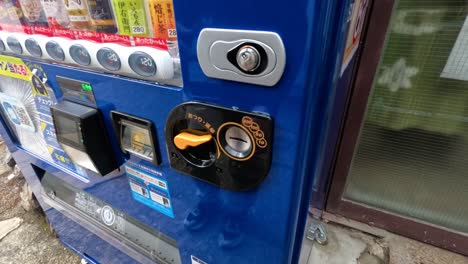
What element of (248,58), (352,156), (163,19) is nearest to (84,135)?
(163,19)

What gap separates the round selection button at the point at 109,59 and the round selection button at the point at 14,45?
0.36 meters

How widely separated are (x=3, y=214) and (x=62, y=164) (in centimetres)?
148

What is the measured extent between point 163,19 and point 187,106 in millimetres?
199

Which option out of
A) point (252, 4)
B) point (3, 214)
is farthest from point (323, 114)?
point (3, 214)

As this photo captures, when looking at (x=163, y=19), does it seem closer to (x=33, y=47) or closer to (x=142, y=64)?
(x=142, y=64)

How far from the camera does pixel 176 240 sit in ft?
2.78

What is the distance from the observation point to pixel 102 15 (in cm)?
64

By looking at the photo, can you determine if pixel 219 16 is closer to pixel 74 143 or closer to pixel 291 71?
pixel 291 71

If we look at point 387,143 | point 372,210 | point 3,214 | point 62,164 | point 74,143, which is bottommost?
point 3,214

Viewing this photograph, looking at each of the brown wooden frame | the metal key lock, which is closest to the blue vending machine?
the metal key lock

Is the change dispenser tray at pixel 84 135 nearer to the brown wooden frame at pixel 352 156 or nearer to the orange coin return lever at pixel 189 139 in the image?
the orange coin return lever at pixel 189 139

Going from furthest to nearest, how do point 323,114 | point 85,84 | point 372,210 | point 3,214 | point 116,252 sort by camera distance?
point 3,214, point 372,210, point 116,252, point 85,84, point 323,114

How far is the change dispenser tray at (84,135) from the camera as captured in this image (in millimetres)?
712

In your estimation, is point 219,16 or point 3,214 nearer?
point 219,16
